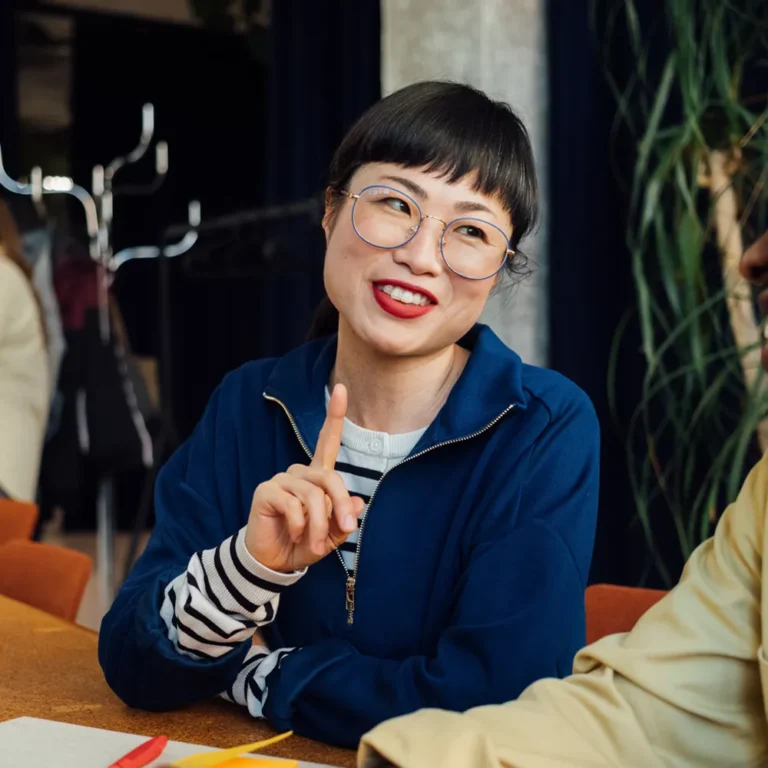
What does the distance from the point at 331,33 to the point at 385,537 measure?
308 centimetres

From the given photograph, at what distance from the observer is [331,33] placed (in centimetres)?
404

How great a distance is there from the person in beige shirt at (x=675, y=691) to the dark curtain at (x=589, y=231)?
192cm

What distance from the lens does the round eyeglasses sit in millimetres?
1259

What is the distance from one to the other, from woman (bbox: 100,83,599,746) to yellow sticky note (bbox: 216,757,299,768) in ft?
0.78

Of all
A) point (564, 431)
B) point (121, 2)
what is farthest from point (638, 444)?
point (121, 2)

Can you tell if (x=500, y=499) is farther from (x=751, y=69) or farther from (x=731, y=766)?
(x=751, y=69)

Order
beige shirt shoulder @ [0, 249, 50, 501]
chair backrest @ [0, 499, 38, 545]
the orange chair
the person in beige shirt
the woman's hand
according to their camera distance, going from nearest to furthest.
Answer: the person in beige shirt
the woman's hand
the orange chair
chair backrest @ [0, 499, 38, 545]
beige shirt shoulder @ [0, 249, 50, 501]

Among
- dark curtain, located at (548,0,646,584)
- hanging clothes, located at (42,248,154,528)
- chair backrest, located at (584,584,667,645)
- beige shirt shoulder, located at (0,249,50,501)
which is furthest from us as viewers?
hanging clothes, located at (42,248,154,528)

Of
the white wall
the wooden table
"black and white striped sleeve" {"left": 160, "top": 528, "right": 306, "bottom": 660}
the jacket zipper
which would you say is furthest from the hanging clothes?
"black and white striped sleeve" {"left": 160, "top": 528, "right": 306, "bottom": 660}

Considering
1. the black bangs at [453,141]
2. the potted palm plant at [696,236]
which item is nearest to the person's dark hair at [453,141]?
the black bangs at [453,141]

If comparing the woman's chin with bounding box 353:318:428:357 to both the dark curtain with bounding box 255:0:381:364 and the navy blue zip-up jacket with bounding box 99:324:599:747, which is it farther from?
the dark curtain with bounding box 255:0:381:364

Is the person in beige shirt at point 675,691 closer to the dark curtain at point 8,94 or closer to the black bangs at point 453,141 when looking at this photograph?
the black bangs at point 453,141

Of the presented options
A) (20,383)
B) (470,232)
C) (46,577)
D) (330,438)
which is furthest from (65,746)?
(20,383)

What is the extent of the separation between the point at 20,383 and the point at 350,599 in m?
2.72
